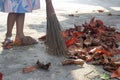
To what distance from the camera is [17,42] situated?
14.6 ft

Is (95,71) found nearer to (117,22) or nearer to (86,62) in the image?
(86,62)

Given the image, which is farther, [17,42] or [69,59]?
[17,42]

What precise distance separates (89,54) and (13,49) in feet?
3.60

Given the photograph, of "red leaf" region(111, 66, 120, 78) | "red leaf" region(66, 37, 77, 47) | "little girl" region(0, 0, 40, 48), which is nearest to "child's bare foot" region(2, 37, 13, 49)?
"little girl" region(0, 0, 40, 48)

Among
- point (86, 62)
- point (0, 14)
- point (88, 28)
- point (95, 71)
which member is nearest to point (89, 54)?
point (86, 62)

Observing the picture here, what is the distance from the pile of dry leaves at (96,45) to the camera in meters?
3.55

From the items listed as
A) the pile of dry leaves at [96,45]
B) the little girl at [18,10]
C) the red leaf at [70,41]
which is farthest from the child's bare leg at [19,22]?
the red leaf at [70,41]

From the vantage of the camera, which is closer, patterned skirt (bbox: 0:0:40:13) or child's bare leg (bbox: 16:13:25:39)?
patterned skirt (bbox: 0:0:40:13)

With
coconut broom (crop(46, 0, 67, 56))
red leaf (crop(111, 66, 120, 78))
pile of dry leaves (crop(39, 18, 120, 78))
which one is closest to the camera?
red leaf (crop(111, 66, 120, 78))

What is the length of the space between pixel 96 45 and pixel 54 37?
65 centimetres

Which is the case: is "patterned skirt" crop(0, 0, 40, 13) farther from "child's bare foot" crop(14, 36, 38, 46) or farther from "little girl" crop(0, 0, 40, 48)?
"child's bare foot" crop(14, 36, 38, 46)

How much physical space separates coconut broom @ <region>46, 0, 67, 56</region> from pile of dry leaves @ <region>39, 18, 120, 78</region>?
15 cm

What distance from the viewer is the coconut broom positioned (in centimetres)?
393

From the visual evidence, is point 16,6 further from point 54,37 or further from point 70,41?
point 70,41
